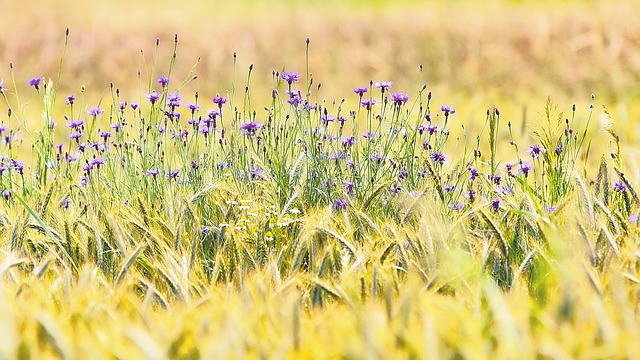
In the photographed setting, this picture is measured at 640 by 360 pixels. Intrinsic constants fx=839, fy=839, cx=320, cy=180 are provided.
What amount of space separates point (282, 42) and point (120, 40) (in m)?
1.54

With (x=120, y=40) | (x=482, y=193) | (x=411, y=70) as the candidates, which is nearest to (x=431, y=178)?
(x=482, y=193)

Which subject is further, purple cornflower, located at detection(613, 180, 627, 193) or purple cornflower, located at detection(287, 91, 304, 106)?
purple cornflower, located at detection(287, 91, 304, 106)

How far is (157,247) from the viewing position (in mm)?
2416

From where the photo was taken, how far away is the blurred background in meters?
6.91

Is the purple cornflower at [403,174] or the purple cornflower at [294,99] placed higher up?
the purple cornflower at [294,99]

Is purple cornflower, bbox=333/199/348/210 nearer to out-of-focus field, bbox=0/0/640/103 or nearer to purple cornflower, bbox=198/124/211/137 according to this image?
purple cornflower, bbox=198/124/211/137

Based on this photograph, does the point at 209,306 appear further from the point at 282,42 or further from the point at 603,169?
Answer: the point at 282,42

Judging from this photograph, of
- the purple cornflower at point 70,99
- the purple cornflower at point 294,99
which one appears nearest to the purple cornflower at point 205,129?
the purple cornflower at point 294,99

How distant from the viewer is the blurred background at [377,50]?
691 centimetres

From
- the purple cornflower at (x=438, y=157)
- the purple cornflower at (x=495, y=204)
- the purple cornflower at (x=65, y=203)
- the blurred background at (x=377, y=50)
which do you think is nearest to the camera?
the purple cornflower at (x=495, y=204)

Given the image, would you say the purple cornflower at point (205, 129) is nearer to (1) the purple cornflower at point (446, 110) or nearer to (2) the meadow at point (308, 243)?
(2) the meadow at point (308, 243)

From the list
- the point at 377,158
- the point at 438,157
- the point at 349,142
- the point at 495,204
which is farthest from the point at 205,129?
the point at 495,204

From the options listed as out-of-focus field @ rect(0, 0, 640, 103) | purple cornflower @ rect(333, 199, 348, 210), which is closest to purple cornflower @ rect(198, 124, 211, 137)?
purple cornflower @ rect(333, 199, 348, 210)

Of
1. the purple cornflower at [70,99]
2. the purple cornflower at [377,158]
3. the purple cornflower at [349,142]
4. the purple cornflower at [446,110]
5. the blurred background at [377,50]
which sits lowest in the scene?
the blurred background at [377,50]
